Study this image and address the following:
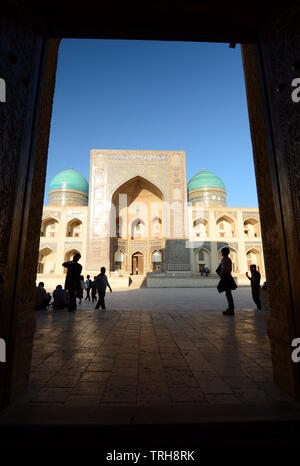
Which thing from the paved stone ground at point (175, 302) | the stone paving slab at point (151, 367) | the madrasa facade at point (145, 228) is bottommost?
the paved stone ground at point (175, 302)

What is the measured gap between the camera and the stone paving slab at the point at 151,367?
4.27 ft

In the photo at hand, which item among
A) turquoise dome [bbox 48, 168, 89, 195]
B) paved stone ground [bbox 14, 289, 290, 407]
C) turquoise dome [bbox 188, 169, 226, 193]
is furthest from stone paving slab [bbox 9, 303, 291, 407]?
turquoise dome [bbox 188, 169, 226, 193]

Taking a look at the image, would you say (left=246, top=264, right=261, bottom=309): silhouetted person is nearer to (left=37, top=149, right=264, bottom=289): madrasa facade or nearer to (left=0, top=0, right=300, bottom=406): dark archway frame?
(left=0, top=0, right=300, bottom=406): dark archway frame

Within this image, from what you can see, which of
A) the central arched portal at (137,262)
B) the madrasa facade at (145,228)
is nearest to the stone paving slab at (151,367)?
the madrasa facade at (145,228)

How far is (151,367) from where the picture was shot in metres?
1.79

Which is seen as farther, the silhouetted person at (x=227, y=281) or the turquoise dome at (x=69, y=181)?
the turquoise dome at (x=69, y=181)

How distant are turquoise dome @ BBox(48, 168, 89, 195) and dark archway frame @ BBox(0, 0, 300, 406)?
80.4ft

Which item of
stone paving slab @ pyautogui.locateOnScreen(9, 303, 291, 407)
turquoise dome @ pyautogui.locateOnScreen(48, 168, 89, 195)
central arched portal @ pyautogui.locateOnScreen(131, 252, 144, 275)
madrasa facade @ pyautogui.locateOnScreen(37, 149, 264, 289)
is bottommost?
stone paving slab @ pyautogui.locateOnScreen(9, 303, 291, 407)

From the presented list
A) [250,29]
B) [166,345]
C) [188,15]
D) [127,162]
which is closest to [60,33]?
[188,15]

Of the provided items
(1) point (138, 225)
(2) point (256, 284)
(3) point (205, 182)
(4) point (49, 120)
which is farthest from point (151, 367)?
(3) point (205, 182)

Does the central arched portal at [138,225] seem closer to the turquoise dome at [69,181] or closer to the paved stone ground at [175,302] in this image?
the turquoise dome at [69,181]

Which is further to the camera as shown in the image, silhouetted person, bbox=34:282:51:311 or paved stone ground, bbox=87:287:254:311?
paved stone ground, bbox=87:287:254:311

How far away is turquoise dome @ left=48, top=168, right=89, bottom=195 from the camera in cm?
2495
